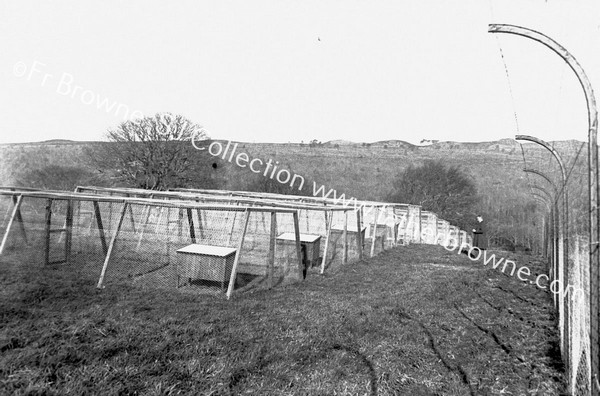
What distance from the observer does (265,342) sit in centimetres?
479

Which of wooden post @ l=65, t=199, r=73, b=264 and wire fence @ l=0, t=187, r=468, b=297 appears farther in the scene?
wooden post @ l=65, t=199, r=73, b=264

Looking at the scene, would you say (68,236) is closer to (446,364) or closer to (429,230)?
(446,364)

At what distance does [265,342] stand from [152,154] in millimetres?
22864

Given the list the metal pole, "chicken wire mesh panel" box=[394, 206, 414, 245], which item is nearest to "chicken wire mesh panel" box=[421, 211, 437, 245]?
"chicken wire mesh panel" box=[394, 206, 414, 245]

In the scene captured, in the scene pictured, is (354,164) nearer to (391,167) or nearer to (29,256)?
(391,167)

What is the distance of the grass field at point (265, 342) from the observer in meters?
3.68

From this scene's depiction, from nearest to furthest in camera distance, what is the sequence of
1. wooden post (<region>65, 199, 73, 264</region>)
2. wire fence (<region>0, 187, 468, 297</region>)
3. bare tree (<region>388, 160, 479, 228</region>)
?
wire fence (<region>0, 187, 468, 297</region>), wooden post (<region>65, 199, 73, 264</region>), bare tree (<region>388, 160, 479, 228</region>)

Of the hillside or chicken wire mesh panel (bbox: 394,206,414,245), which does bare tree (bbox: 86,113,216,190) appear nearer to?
the hillside

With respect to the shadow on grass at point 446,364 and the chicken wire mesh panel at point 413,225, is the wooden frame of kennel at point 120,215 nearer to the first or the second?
the shadow on grass at point 446,364

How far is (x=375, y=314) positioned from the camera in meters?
6.32

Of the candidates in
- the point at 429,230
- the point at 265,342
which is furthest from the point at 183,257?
the point at 429,230

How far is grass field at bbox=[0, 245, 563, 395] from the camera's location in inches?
145

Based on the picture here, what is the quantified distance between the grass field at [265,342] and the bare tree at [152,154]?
61.6 feet

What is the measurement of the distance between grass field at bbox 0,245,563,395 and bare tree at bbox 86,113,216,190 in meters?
18.8
